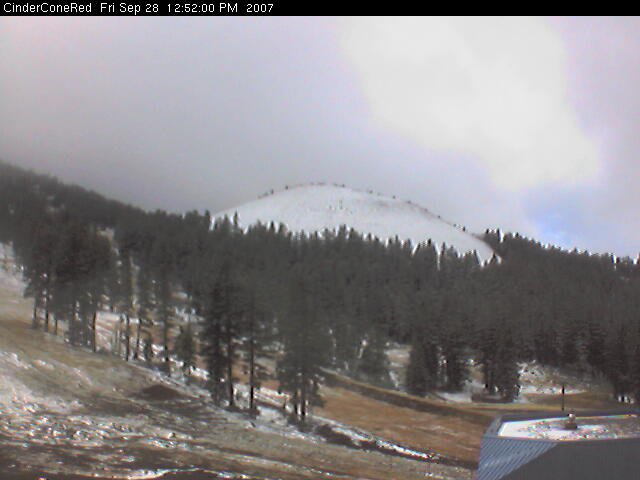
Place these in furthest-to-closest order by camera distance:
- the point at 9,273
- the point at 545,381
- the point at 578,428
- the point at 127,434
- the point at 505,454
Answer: the point at 9,273
the point at 545,381
the point at 127,434
the point at 578,428
the point at 505,454

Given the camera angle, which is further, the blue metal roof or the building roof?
the blue metal roof

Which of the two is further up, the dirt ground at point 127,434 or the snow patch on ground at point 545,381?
the dirt ground at point 127,434

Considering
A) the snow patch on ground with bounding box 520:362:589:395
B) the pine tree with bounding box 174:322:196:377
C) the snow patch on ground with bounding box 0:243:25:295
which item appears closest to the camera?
the pine tree with bounding box 174:322:196:377

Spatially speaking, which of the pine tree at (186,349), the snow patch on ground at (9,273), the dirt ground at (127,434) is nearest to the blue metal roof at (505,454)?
the dirt ground at (127,434)

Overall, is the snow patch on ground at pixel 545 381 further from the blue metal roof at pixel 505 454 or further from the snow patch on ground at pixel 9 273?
→ the snow patch on ground at pixel 9 273

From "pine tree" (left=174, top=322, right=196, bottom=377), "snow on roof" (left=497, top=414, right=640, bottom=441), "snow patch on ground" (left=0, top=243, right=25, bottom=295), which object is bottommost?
"pine tree" (left=174, top=322, right=196, bottom=377)

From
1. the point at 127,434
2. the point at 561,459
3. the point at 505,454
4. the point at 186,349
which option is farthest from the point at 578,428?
the point at 186,349

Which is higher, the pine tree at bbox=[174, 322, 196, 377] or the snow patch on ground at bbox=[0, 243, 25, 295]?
the snow patch on ground at bbox=[0, 243, 25, 295]

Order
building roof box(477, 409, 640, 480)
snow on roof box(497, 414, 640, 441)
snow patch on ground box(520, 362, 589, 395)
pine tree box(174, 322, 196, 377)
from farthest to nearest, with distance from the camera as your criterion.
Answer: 1. snow patch on ground box(520, 362, 589, 395)
2. pine tree box(174, 322, 196, 377)
3. snow on roof box(497, 414, 640, 441)
4. building roof box(477, 409, 640, 480)

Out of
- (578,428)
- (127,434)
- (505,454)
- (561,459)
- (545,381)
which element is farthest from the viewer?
(545,381)

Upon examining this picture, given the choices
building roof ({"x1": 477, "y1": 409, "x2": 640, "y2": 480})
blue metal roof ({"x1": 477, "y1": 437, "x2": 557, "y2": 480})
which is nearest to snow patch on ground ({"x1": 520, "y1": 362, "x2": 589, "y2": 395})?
blue metal roof ({"x1": 477, "y1": 437, "x2": 557, "y2": 480})

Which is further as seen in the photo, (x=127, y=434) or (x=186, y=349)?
(x=186, y=349)

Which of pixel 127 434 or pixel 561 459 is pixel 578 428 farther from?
pixel 127 434

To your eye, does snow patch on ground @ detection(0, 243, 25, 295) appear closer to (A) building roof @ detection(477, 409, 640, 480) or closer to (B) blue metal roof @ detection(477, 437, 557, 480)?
(B) blue metal roof @ detection(477, 437, 557, 480)
